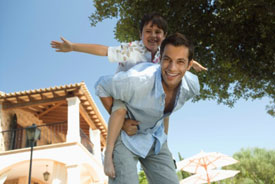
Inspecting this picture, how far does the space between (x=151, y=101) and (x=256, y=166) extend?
83.0ft

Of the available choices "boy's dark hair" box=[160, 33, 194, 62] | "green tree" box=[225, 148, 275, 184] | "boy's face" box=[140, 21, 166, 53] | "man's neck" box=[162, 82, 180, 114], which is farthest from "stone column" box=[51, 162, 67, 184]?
"green tree" box=[225, 148, 275, 184]

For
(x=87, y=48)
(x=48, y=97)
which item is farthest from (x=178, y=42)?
(x=48, y=97)

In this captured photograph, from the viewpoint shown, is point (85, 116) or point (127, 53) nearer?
point (127, 53)

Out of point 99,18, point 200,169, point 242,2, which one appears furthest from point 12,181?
point 242,2

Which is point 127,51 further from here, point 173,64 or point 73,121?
point 73,121

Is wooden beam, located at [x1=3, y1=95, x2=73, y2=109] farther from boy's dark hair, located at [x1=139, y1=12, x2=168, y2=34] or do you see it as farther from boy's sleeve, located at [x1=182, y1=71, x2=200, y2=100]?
boy's sleeve, located at [x1=182, y1=71, x2=200, y2=100]

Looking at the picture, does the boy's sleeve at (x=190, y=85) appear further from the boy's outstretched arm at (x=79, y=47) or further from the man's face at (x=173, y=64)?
the boy's outstretched arm at (x=79, y=47)

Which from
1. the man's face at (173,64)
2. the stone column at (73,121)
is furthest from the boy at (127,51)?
the stone column at (73,121)

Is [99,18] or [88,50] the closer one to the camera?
[88,50]

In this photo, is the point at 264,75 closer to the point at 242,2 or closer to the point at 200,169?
the point at 242,2

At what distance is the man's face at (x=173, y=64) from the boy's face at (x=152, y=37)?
0.59 meters

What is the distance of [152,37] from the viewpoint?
2.43 m

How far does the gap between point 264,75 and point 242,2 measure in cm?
198

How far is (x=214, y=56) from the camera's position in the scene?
687cm
